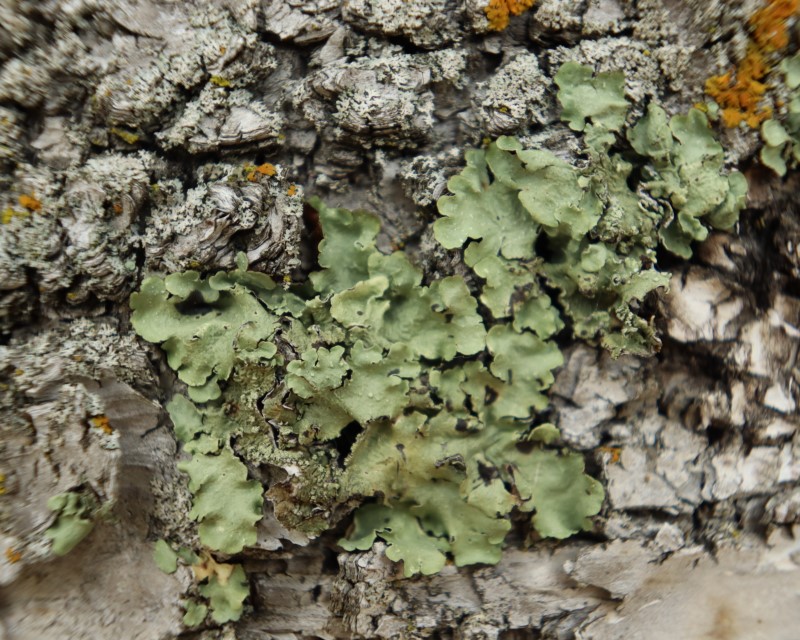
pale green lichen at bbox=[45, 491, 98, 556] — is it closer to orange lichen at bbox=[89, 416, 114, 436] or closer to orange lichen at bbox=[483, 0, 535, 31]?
orange lichen at bbox=[89, 416, 114, 436]

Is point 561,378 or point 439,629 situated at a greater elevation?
point 561,378

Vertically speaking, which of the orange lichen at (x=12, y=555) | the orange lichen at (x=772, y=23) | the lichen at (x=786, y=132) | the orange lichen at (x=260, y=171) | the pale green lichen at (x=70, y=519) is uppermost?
the orange lichen at (x=772, y=23)

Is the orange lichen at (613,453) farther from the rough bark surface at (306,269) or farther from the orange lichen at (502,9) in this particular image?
the orange lichen at (502,9)

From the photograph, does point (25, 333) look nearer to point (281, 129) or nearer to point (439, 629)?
point (281, 129)

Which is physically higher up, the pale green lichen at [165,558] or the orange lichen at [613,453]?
the orange lichen at [613,453]

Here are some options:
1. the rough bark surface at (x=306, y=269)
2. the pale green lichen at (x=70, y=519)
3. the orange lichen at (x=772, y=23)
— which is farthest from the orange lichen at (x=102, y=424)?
the orange lichen at (x=772, y=23)

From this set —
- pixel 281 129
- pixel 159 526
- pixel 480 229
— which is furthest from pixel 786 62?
pixel 159 526

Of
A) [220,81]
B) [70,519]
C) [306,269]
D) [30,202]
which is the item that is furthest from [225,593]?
[220,81]

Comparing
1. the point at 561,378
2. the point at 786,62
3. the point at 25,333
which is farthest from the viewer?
the point at 561,378
